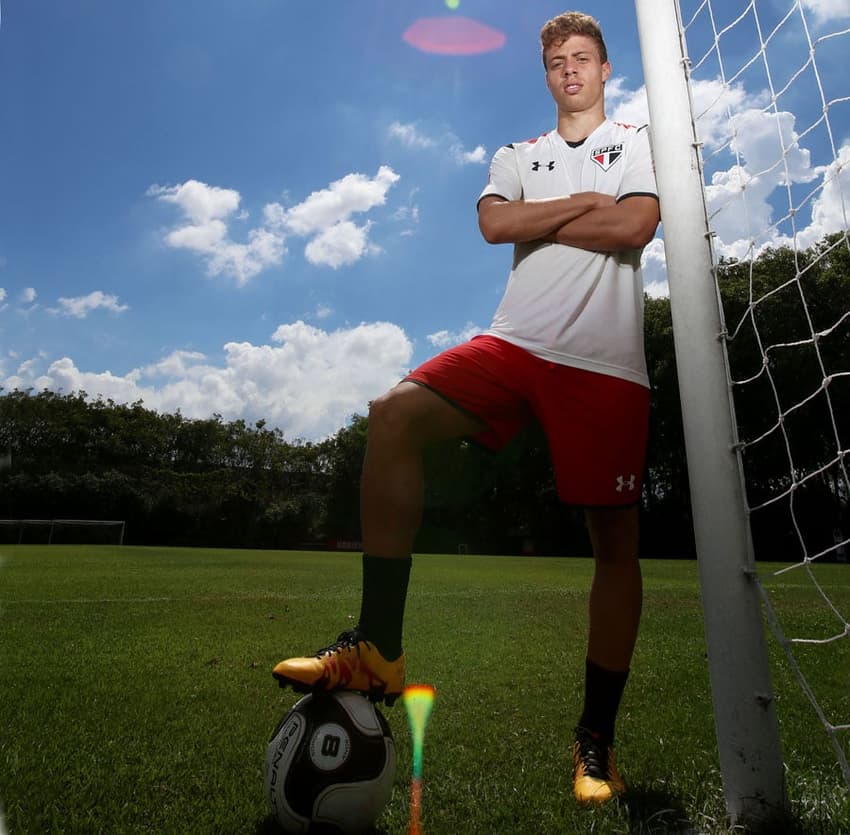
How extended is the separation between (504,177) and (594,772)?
2101mm

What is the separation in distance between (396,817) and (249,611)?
4.84 m

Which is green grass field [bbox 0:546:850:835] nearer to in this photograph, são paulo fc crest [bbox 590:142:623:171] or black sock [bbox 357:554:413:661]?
black sock [bbox 357:554:413:661]

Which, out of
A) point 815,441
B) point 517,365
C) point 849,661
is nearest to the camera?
point 517,365

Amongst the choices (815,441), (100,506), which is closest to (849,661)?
(815,441)

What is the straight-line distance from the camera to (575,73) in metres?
2.78

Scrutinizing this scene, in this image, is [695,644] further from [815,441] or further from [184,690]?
[815,441]

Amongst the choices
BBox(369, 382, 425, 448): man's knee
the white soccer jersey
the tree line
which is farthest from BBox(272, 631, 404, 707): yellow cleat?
the tree line

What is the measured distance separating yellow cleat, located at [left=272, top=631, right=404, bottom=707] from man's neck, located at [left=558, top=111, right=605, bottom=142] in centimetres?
203

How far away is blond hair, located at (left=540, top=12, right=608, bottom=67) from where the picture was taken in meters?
2.77

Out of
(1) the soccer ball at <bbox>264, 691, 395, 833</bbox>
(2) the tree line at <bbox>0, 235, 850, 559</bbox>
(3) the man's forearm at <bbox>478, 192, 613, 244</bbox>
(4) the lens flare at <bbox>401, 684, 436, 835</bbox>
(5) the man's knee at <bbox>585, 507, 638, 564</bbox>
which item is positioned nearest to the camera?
(1) the soccer ball at <bbox>264, 691, 395, 833</bbox>

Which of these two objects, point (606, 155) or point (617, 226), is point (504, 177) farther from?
point (617, 226)

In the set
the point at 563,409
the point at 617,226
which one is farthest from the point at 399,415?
the point at 617,226

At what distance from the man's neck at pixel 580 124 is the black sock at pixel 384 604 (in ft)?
5.80

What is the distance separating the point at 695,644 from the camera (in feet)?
16.9
